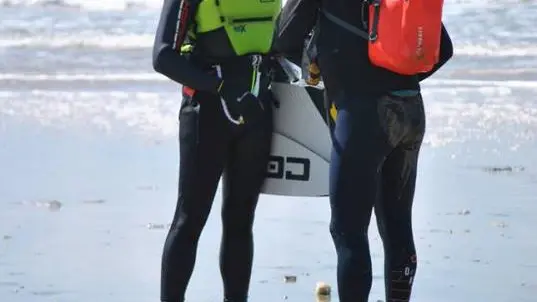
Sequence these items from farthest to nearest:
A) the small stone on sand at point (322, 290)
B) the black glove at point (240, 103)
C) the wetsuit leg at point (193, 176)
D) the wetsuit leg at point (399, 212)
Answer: the small stone on sand at point (322, 290)
the wetsuit leg at point (193, 176)
the black glove at point (240, 103)
the wetsuit leg at point (399, 212)

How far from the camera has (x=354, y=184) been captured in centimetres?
469

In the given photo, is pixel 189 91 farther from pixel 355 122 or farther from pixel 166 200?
pixel 166 200

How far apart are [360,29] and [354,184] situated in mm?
524

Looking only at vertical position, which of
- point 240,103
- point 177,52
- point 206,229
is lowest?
point 206,229

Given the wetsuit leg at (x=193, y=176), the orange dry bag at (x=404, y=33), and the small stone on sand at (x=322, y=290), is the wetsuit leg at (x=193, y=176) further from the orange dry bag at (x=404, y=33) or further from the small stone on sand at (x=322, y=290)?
the small stone on sand at (x=322, y=290)

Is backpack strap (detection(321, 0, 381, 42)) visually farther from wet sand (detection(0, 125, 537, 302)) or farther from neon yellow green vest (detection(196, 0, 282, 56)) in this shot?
wet sand (detection(0, 125, 537, 302))

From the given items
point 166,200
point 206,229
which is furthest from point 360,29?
→ point 166,200

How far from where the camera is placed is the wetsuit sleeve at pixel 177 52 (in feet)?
16.4

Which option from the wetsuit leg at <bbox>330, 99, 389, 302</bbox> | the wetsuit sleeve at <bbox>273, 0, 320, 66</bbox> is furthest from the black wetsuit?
the wetsuit leg at <bbox>330, 99, 389, 302</bbox>

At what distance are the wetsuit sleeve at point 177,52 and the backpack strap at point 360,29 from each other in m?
0.52

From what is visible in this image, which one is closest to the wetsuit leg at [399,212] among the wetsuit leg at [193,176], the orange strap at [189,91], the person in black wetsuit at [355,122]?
the person in black wetsuit at [355,122]

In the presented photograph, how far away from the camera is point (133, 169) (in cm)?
941

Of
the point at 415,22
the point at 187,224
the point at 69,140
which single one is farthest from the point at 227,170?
the point at 69,140

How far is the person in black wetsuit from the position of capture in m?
4.70
